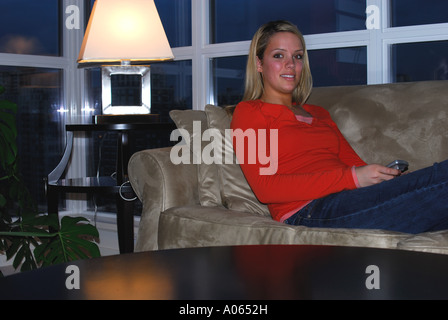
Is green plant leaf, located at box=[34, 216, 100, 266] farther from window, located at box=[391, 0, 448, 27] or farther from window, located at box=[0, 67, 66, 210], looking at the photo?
window, located at box=[0, 67, 66, 210]

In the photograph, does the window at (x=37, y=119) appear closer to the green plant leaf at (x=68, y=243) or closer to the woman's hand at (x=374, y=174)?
the green plant leaf at (x=68, y=243)

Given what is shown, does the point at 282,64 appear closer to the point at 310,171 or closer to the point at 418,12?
the point at 310,171

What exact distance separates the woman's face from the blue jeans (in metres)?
0.49

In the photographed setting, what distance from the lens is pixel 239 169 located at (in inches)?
73.9

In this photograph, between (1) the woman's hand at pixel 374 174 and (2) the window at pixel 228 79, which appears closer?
(1) the woman's hand at pixel 374 174

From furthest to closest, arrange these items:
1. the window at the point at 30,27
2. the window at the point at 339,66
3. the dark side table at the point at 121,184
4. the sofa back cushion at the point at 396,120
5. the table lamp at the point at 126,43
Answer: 1. the window at the point at 30,27
2. the window at the point at 339,66
3. the table lamp at the point at 126,43
4. the dark side table at the point at 121,184
5. the sofa back cushion at the point at 396,120

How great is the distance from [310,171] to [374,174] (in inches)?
9.4

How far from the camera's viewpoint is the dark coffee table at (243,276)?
753 mm

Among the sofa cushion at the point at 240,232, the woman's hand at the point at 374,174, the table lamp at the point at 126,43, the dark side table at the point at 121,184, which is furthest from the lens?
the table lamp at the point at 126,43

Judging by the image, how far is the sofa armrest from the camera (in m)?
1.81

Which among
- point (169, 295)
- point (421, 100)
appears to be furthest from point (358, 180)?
point (169, 295)

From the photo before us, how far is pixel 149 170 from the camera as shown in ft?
6.00

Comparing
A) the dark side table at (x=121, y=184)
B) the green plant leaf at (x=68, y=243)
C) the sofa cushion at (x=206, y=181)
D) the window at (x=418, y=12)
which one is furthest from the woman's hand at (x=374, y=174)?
the window at (x=418, y=12)

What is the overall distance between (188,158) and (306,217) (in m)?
0.47
